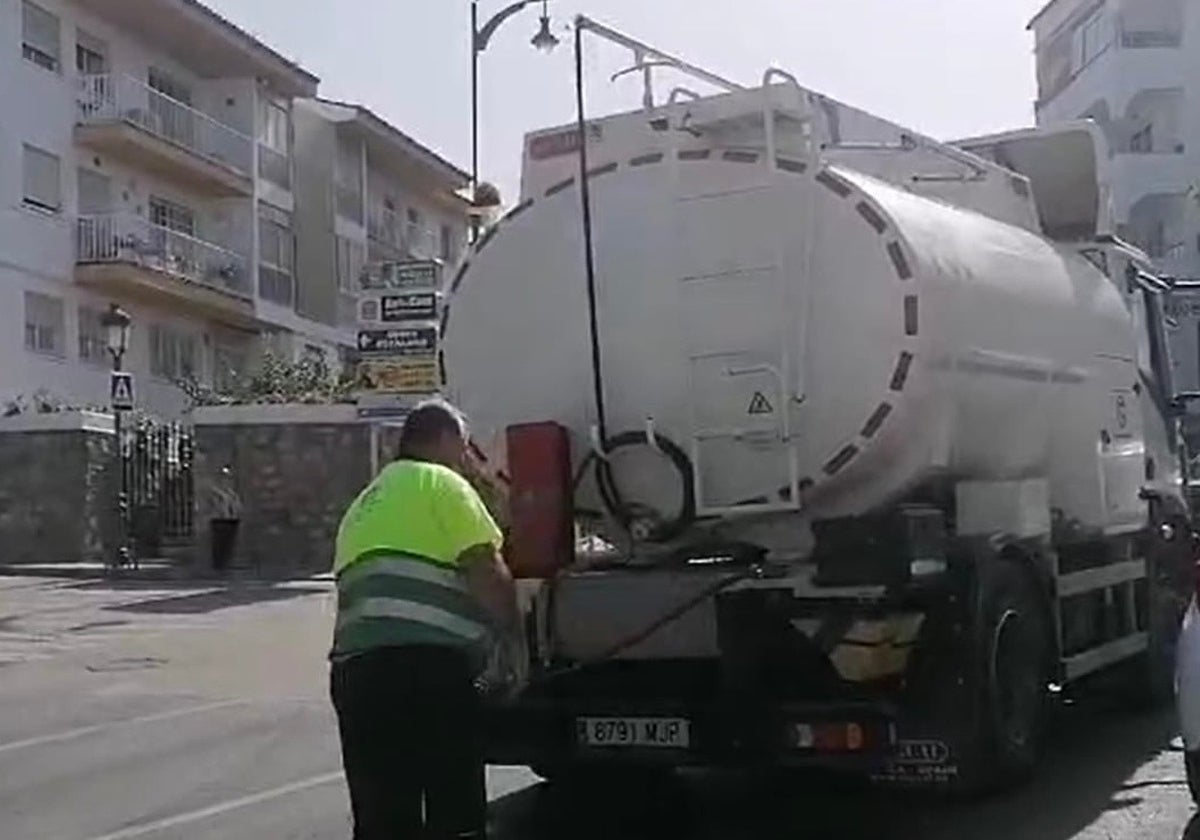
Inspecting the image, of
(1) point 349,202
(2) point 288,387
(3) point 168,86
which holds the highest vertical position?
(3) point 168,86

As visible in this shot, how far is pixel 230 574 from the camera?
28.8m

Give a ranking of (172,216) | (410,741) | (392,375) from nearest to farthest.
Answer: (410,741) → (392,375) → (172,216)

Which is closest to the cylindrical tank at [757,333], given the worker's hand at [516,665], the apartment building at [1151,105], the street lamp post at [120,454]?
the worker's hand at [516,665]

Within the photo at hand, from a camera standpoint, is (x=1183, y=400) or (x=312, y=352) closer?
(x=1183, y=400)

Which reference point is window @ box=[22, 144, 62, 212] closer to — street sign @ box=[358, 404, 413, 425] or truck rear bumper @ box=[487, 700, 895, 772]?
street sign @ box=[358, 404, 413, 425]

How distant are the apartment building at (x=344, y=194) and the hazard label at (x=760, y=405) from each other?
4040 cm

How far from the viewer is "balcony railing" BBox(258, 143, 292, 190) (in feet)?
155

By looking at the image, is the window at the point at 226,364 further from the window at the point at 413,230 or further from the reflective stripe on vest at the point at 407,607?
the reflective stripe on vest at the point at 407,607

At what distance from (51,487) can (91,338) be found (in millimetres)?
9332

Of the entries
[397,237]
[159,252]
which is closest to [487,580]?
[159,252]

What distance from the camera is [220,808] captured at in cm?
1020

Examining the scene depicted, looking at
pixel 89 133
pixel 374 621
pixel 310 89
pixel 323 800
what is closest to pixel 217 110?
pixel 310 89

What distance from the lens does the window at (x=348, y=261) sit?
52.2m

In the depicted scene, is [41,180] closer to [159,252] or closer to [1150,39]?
[159,252]
